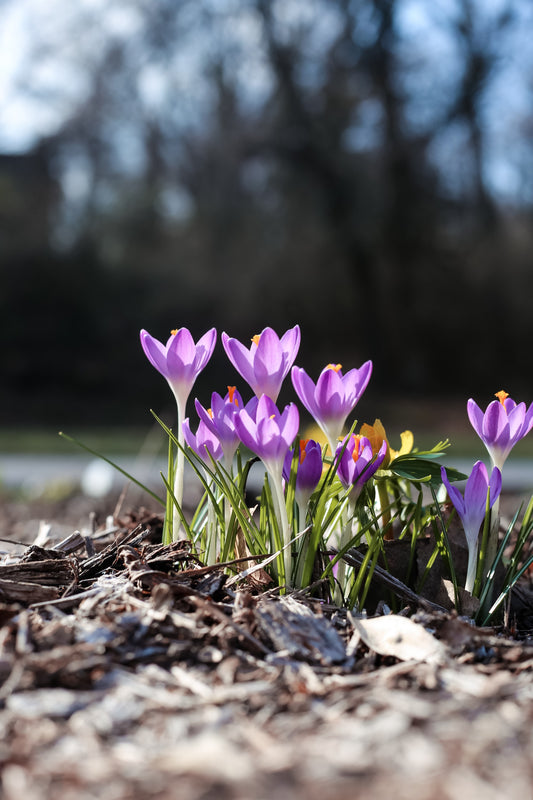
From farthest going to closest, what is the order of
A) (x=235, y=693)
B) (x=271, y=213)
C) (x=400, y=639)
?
(x=271, y=213) → (x=400, y=639) → (x=235, y=693)

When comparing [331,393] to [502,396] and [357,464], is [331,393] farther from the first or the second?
[502,396]

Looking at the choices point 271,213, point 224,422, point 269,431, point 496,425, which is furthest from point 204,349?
point 271,213

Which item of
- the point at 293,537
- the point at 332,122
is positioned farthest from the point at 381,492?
the point at 332,122

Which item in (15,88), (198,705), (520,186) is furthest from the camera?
(520,186)

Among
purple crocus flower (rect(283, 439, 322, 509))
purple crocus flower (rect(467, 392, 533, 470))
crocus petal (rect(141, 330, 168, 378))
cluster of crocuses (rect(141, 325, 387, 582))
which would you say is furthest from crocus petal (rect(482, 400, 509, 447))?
crocus petal (rect(141, 330, 168, 378))

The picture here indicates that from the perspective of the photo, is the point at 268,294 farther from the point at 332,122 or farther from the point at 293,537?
the point at 293,537

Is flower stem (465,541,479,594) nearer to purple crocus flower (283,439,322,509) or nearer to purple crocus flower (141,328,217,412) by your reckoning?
purple crocus flower (283,439,322,509)
